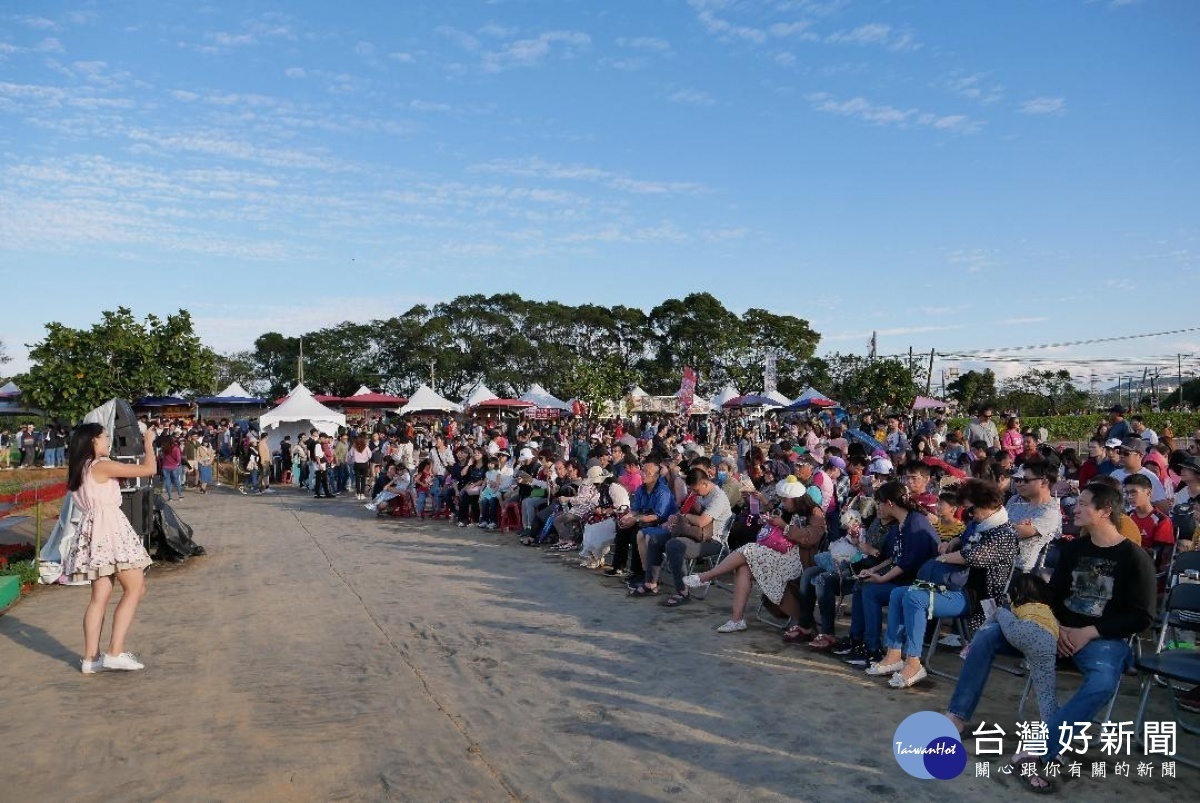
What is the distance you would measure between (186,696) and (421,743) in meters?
1.81

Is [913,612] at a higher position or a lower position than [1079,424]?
lower

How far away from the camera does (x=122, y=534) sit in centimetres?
548

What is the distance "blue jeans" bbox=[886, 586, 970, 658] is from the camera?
4.89m

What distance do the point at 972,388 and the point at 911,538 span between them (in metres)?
42.8

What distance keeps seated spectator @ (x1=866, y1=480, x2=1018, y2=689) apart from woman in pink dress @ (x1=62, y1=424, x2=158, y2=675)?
5017 mm

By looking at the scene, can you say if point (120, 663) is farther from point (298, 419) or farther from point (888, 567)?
point (298, 419)

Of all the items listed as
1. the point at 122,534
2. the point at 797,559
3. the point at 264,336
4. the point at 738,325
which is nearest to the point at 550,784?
the point at 797,559

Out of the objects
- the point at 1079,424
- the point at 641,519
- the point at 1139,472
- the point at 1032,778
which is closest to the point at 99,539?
the point at 641,519

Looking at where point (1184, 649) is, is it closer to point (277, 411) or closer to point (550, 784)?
point (550, 784)

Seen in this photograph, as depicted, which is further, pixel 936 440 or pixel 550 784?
pixel 936 440

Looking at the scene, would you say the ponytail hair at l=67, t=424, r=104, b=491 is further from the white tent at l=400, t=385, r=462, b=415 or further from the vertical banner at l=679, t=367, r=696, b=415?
the white tent at l=400, t=385, r=462, b=415

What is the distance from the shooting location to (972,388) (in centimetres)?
4378

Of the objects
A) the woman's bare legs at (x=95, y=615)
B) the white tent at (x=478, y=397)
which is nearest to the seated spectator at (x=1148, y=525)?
the woman's bare legs at (x=95, y=615)

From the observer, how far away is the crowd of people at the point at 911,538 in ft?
13.1
